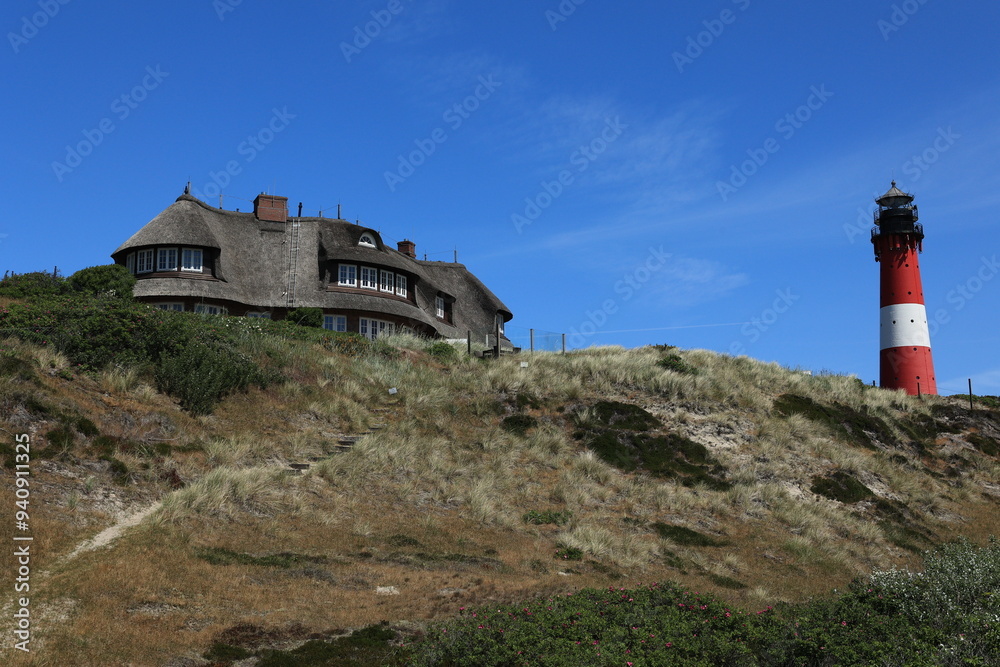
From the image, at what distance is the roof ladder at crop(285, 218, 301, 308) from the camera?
38938mm

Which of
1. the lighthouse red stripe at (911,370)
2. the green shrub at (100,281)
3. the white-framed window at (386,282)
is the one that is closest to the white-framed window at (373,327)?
the white-framed window at (386,282)

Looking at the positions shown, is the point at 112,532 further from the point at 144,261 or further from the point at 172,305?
the point at 144,261

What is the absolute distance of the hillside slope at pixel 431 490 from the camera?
12641 mm

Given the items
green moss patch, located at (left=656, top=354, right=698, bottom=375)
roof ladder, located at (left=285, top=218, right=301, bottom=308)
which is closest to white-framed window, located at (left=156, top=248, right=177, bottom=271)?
roof ladder, located at (left=285, top=218, right=301, bottom=308)

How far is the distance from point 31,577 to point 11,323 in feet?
42.3

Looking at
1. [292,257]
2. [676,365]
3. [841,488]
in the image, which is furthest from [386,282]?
[841,488]

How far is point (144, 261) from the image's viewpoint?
1518 inches

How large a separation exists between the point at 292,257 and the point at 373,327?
18.6ft

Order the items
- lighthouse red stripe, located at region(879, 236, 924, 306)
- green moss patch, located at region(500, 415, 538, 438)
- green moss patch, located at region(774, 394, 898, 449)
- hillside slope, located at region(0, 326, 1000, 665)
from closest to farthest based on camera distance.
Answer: hillside slope, located at region(0, 326, 1000, 665), green moss patch, located at region(500, 415, 538, 438), green moss patch, located at region(774, 394, 898, 449), lighthouse red stripe, located at region(879, 236, 924, 306)

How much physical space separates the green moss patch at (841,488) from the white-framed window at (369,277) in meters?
24.6

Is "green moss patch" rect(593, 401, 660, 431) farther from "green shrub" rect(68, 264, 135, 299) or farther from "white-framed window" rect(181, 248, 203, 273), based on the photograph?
"white-framed window" rect(181, 248, 203, 273)

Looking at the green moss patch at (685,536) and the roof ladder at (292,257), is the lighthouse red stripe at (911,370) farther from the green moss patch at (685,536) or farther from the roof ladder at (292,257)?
the roof ladder at (292,257)

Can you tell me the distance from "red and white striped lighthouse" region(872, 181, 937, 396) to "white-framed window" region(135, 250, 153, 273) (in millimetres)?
40335
